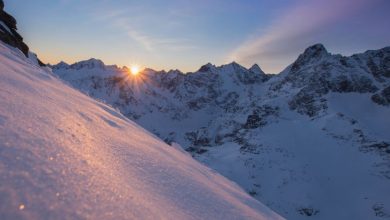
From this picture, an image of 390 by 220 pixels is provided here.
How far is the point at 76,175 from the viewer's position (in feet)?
11.5

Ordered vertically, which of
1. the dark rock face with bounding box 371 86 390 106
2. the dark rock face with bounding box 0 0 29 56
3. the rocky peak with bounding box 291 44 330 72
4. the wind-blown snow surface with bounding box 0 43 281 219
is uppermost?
the rocky peak with bounding box 291 44 330 72

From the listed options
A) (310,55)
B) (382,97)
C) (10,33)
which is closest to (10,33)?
(10,33)

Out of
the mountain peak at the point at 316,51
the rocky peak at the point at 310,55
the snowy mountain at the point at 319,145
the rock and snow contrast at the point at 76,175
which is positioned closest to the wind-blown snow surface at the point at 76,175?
the rock and snow contrast at the point at 76,175

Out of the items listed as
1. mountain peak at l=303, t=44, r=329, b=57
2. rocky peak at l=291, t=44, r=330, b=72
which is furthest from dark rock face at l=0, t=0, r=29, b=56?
mountain peak at l=303, t=44, r=329, b=57

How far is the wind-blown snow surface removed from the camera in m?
2.84

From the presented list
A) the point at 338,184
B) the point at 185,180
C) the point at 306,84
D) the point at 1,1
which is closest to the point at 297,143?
the point at 338,184

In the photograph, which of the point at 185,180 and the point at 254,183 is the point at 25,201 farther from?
the point at 254,183

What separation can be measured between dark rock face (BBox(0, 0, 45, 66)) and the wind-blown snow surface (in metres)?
14.9

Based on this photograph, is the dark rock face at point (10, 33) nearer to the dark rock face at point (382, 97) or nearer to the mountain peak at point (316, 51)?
the dark rock face at point (382, 97)

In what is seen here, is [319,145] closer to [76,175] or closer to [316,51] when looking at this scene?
[316,51]

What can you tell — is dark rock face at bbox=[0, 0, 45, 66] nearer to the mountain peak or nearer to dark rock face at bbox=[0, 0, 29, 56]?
dark rock face at bbox=[0, 0, 29, 56]

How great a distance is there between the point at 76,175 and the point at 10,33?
68.7 ft

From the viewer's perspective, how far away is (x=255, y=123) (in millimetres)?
89125

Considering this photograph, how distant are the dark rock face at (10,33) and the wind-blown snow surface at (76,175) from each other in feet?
48.8
